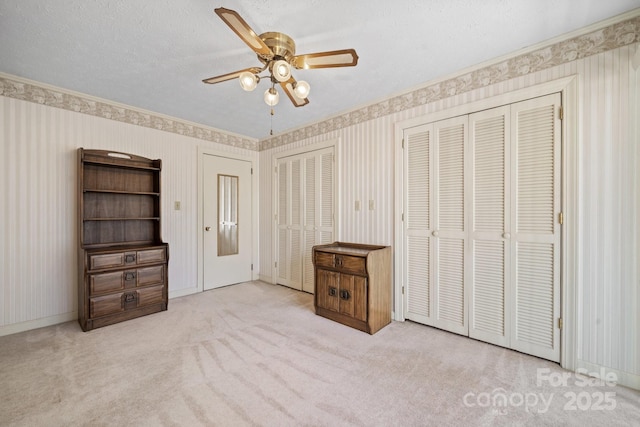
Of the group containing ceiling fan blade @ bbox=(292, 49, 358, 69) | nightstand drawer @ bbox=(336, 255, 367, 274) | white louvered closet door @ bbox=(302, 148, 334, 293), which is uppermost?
ceiling fan blade @ bbox=(292, 49, 358, 69)

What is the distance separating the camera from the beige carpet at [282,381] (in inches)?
62.2

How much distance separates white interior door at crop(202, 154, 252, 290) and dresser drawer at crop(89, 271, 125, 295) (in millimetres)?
1275

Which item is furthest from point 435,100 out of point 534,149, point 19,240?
point 19,240

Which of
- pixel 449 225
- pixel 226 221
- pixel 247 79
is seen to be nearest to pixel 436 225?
pixel 449 225

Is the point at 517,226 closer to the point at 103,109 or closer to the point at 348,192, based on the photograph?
the point at 348,192

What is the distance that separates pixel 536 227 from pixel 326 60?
216 centimetres

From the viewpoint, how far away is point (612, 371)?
73.7 inches

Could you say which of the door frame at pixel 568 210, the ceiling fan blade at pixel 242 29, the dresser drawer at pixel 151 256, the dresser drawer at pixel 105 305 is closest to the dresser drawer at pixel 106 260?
the dresser drawer at pixel 151 256

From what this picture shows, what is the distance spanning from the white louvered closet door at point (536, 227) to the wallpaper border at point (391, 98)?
0.34 meters

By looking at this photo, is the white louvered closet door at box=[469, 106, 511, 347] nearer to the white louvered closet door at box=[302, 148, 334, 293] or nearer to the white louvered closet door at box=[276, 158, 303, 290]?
the white louvered closet door at box=[302, 148, 334, 293]

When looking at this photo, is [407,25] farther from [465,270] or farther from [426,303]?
[426,303]

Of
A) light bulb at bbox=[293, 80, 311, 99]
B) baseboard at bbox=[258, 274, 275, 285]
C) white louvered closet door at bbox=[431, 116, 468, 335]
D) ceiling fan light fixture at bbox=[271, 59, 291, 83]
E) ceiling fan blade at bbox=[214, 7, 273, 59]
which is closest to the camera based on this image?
ceiling fan blade at bbox=[214, 7, 273, 59]

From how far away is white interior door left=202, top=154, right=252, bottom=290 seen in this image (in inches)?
165

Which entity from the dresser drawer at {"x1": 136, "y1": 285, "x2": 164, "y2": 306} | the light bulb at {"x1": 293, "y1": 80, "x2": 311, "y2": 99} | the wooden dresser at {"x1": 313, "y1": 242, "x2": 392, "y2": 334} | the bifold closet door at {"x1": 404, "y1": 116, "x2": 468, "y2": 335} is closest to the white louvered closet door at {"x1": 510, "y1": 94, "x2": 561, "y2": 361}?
the bifold closet door at {"x1": 404, "y1": 116, "x2": 468, "y2": 335}
